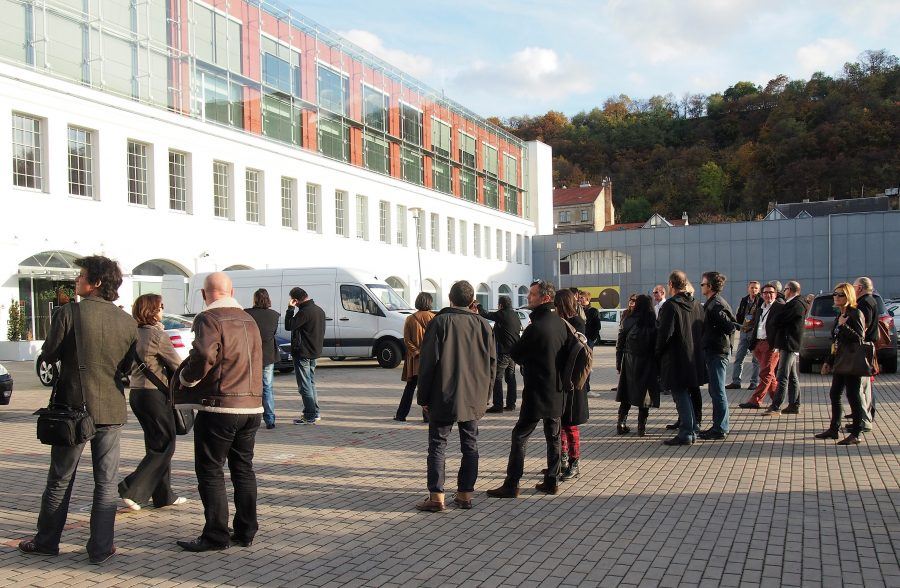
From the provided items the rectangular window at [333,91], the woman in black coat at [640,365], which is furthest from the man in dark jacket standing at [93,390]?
the rectangular window at [333,91]

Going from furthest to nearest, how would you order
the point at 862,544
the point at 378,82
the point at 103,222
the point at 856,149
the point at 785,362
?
the point at 856,149, the point at 378,82, the point at 103,222, the point at 785,362, the point at 862,544

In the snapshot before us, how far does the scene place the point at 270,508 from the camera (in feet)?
20.4

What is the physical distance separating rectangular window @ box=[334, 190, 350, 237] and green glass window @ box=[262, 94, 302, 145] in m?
4.02

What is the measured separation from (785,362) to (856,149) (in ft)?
259

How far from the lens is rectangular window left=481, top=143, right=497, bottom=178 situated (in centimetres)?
5333

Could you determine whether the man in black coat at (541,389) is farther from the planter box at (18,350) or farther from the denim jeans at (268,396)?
the planter box at (18,350)

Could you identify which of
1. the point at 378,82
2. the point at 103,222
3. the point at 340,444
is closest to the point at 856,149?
the point at 378,82

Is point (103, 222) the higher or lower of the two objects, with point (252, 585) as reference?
higher

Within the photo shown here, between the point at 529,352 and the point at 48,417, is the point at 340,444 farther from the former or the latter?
the point at 48,417

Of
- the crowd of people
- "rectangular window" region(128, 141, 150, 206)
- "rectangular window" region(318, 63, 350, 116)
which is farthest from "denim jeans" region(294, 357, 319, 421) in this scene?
"rectangular window" region(318, 63, 350, 116)

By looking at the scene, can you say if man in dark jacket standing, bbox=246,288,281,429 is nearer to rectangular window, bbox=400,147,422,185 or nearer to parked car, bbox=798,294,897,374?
parked car, bbox=798,294,897,374

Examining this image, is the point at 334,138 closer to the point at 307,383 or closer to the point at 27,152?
the point at 27,152

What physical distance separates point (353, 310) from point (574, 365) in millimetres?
13969

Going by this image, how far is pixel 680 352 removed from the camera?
8422 millimetres
